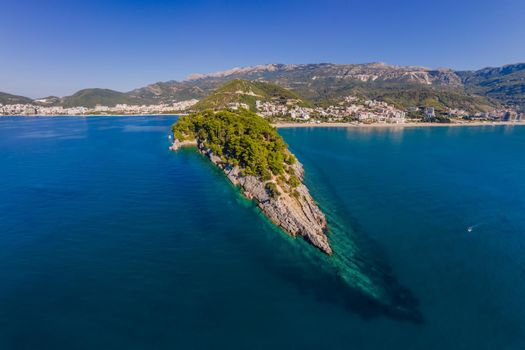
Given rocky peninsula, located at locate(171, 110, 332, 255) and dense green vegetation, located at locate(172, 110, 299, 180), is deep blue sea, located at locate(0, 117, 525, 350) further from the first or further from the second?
dense green vegetation, located at locate(172, 110, 299, 180)

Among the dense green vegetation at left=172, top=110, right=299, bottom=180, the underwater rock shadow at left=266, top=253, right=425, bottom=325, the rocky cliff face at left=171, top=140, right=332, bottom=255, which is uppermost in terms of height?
the dense green vegetation at left=172, top=110, right=299, bottom=180

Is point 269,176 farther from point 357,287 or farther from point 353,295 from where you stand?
point 353,295

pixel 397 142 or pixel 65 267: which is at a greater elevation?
pixel 397 142

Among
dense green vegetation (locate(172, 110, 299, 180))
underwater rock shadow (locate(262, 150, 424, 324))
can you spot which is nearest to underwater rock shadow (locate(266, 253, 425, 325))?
underwater rock shadow (locate(262, 150, 424, 324))

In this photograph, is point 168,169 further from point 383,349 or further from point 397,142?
point 397,142

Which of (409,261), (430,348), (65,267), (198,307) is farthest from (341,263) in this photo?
(65,267)

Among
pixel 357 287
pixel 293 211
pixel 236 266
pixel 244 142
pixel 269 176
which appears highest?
pixel 244 142

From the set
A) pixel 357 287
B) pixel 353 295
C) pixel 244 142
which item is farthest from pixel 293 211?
pixel 244 142
